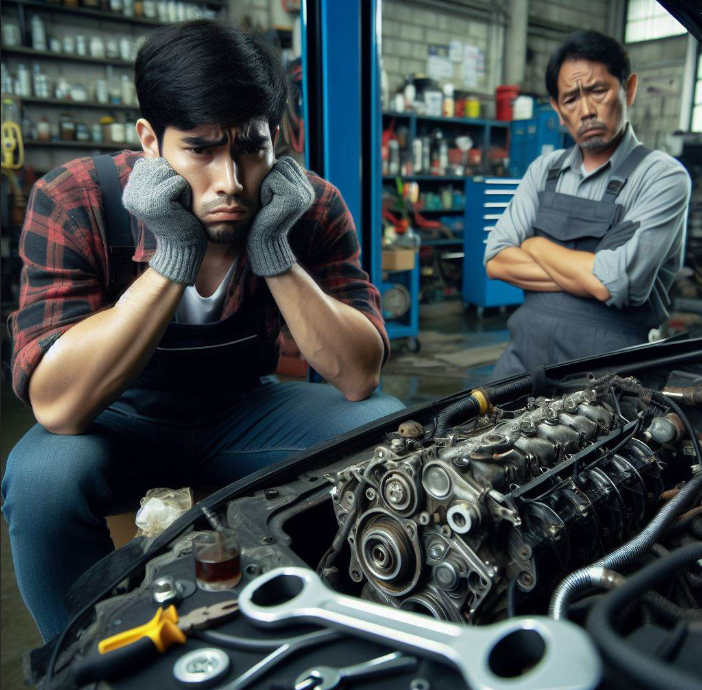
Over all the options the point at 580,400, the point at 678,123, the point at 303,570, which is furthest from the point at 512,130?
the point at 303,570

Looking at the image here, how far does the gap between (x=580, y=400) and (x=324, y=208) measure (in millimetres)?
808

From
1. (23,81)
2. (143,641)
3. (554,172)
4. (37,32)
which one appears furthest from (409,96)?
(143,641)

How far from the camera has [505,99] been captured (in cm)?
737

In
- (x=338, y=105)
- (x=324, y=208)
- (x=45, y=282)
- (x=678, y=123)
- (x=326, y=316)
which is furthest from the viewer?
(x=678, y=123)

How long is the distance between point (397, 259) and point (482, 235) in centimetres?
159

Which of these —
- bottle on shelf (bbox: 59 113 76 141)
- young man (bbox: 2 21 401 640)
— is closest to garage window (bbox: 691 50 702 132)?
bottle on shelf (bbox: 59 113 76 141)

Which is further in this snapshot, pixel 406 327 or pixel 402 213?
pixel 402 213

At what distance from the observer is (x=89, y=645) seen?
0.63 m

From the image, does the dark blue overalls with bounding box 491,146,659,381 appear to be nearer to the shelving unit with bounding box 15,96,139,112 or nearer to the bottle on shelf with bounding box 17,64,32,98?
the shelving unit with bounding box 15,96,139,112

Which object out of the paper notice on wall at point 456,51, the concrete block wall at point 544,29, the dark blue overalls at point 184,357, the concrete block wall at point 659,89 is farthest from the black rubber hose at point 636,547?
the concrete block wall at point 659,89

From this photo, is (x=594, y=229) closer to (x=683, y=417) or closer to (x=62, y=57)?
(x=683, y=417)

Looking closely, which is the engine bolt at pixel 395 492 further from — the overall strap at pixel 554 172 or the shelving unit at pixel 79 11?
the shelving unit at pixel 79 11

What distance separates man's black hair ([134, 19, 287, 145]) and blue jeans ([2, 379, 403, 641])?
25.2 inches

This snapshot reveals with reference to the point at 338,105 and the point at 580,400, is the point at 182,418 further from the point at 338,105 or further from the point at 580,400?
the point at 338,105
